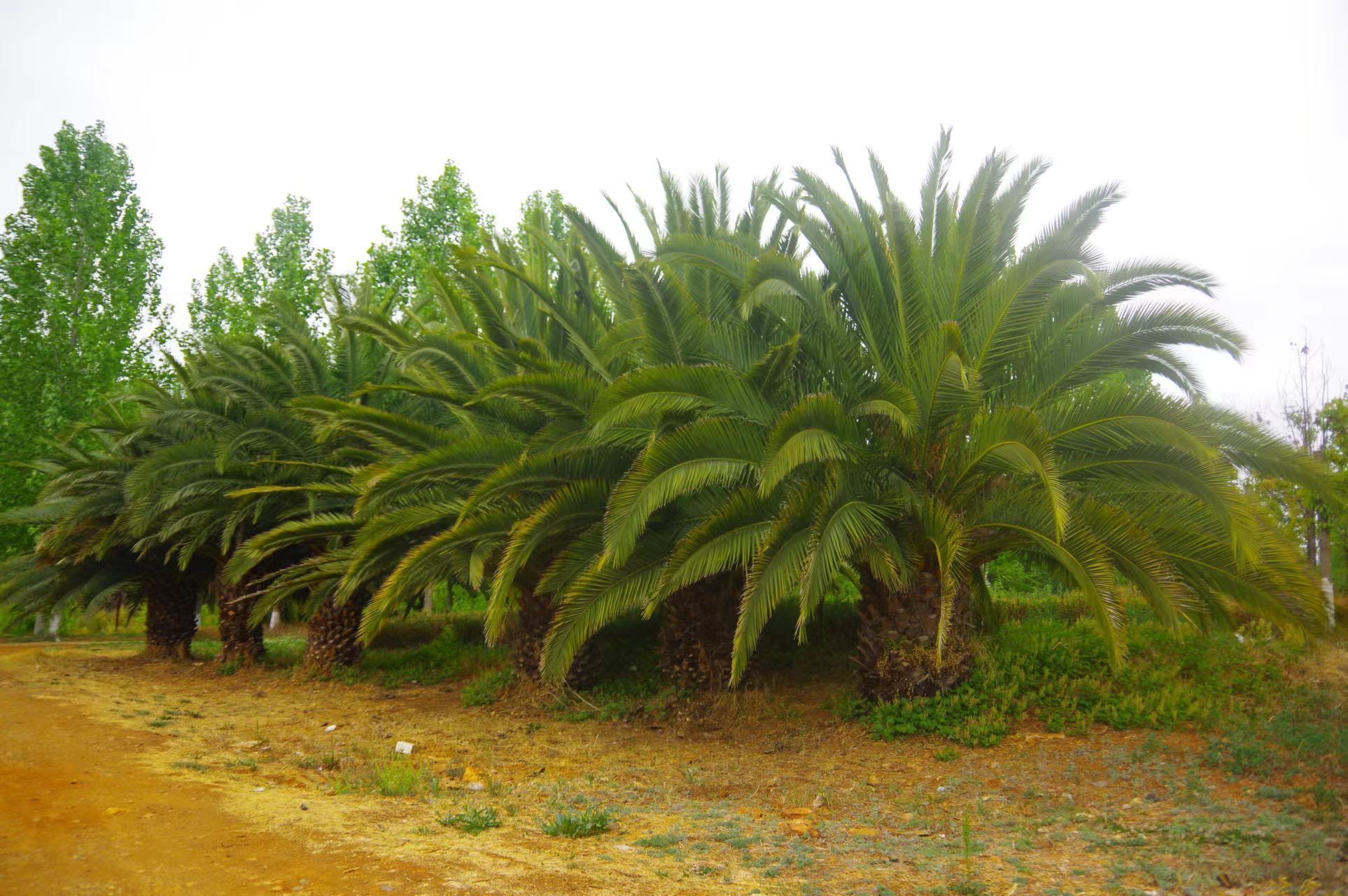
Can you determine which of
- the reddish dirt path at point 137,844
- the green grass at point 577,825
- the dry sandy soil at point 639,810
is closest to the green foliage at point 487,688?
the dry sandy soil at point 639,810

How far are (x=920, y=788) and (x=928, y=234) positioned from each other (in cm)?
505

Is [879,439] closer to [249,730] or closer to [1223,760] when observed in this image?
[1223,760]

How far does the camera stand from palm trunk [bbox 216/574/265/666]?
49.0 ft

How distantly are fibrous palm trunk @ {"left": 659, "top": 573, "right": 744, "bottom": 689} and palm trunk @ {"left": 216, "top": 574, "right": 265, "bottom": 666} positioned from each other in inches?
314

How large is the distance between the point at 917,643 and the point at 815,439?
257 cm

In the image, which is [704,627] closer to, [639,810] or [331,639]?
[639,810]

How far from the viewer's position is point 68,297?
83.0 feet

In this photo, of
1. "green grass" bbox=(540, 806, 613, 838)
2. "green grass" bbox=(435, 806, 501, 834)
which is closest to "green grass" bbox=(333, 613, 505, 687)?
"green grass" bbox=(435, 806, 501, 834)

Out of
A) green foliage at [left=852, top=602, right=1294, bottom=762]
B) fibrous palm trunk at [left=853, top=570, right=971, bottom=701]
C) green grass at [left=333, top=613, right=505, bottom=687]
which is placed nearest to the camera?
green foliage at [left=852, top=602, right=1294, bottom=762]

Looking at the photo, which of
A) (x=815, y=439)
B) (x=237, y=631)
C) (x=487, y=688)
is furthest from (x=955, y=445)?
(x=237, y=631)

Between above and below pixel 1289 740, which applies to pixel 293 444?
above

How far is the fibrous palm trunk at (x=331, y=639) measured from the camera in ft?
44.9

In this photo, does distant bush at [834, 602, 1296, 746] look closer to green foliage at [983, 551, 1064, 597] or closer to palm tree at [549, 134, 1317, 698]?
palm tree at [549, 134, 1317, 698]

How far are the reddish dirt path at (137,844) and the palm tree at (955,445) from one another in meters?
3.38
